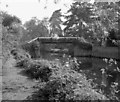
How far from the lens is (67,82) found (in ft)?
21.4

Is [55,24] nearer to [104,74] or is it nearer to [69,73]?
[104,74]

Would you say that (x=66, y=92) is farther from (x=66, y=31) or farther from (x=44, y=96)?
(x=66, y=31)

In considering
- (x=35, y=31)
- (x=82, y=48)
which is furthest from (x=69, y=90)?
(x=35, y=31)

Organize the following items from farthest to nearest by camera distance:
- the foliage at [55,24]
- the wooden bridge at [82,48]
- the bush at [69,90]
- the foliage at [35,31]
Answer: the foliage at [35,31] < the foliage at [55,24] < the wooden bridge at [82,48] < the bush at [69,90]

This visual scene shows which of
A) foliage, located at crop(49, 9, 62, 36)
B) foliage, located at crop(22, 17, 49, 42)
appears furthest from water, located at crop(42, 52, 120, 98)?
foliage, located at crop(22, 17, 49, 42)

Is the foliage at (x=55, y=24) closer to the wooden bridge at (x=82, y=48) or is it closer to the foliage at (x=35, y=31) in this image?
the foliage at (x=35, y=31)

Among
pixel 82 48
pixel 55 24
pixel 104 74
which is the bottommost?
pixel 82 48

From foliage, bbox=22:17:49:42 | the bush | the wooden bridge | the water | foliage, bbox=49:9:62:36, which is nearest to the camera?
the bush

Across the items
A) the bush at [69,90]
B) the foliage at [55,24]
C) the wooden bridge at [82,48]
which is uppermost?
the foliage at [55,24]

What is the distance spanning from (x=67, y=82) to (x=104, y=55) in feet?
83.3

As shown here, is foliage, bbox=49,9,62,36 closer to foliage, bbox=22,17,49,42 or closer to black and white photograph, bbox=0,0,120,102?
foliage, bbox=22,17,49,42

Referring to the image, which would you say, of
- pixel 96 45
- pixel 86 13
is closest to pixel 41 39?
pixel 96 45

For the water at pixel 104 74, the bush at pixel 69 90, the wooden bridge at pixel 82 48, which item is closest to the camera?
the bush at pixel 69 90

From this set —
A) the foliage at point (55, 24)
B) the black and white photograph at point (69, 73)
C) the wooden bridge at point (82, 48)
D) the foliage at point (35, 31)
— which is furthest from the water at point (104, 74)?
the foliage at point (35, 31)
